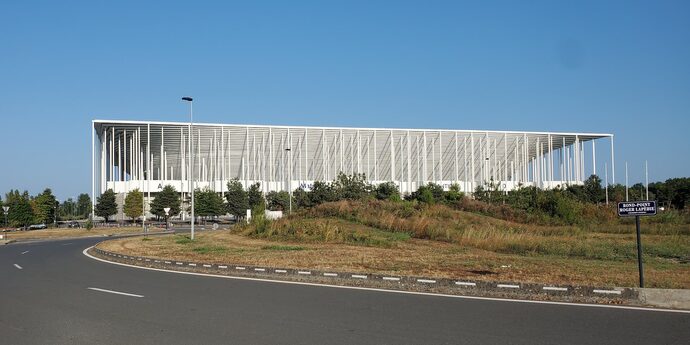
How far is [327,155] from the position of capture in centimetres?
10412

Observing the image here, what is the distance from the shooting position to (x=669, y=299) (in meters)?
10.6

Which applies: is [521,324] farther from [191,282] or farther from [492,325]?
[191,282]

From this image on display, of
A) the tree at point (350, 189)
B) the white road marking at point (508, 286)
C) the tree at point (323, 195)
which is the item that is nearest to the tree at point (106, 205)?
the tree at point (323, 195)

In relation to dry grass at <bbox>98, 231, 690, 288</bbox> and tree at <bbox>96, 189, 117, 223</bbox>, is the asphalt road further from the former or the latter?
tree at <bbox>96, 189, 117, 223</bbox>

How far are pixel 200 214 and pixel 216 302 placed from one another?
74.7 metres

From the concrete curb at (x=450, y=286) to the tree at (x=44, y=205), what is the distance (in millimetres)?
77247

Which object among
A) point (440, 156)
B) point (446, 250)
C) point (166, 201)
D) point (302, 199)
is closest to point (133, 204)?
point (166, 201)

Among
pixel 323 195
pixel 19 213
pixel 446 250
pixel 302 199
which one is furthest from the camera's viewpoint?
pixel 19 213

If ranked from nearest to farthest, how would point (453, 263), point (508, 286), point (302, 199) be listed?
point (508, 286)
point (453, 263)
point (302, 199)

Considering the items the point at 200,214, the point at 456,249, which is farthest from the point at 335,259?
the point at 200,214

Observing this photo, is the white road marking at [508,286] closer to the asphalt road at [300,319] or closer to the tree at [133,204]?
the asphalt road at [300,319]

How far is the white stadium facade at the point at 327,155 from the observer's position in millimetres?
97562

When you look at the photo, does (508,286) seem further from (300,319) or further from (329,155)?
(329,155)

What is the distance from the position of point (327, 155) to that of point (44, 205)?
4477 cm
